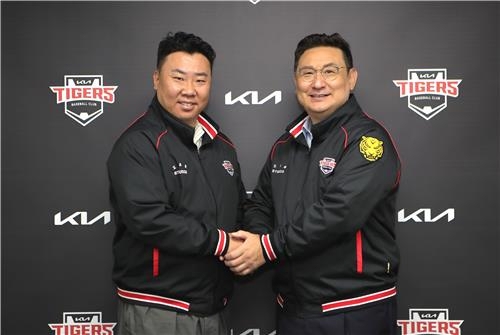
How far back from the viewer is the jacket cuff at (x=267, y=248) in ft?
4.99

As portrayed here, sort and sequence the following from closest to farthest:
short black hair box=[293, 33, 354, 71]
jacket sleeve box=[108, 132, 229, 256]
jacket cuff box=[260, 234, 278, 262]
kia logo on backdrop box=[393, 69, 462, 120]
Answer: jacket sleeve box=[108, 132, 229, 256]
jacket cuff box=[260, 234, 278, 262]
short black hair box=[293, 33, 354, 71]
kia logo on backdrop box=[393, 69, 462, 120]

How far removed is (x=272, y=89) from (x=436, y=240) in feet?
3.32

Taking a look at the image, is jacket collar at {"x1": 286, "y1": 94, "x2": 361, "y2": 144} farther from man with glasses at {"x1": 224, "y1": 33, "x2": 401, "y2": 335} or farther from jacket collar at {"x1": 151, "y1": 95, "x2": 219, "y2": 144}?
jacket collar at {"x1": 151, "y1": 95, "x2": 219, "y2": 144}

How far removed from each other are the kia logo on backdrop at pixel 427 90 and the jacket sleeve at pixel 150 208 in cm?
109

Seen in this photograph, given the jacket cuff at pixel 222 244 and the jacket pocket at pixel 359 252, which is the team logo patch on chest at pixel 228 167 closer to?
the jacket cuff at pixel 222 244

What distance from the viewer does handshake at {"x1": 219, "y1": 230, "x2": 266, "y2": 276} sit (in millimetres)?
1541

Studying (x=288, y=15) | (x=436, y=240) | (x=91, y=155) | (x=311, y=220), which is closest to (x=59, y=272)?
(x=91, y=155)

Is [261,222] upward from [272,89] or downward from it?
downward

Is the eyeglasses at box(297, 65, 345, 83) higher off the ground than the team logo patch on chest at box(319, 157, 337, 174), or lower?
higher

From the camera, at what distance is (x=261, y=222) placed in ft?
5.57

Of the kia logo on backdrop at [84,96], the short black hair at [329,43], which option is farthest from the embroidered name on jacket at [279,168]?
the kia logo on backdrop at [84,96]

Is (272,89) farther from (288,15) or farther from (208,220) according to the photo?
(208,220)

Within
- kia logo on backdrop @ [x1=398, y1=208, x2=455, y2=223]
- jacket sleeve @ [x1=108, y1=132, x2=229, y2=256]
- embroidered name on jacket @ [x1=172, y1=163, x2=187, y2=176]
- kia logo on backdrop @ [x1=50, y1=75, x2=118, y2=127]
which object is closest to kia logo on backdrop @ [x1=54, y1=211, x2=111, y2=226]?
kia logo on backdrop @ [x1=50, y1=75, x2=118, y2=127]

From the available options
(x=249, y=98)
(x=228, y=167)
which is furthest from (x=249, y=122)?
(x=228, y=167)
